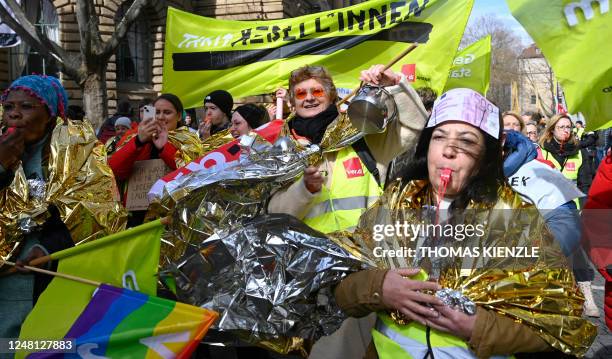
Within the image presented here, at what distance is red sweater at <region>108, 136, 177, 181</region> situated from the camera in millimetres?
4445

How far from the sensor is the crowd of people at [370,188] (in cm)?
230

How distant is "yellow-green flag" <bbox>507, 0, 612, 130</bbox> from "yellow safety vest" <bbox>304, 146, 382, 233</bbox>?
3.49ft

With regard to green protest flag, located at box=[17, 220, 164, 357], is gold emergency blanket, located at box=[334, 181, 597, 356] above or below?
above

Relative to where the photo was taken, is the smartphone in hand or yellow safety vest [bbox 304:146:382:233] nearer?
yellow safety vest [bbox 304:146:382:233]

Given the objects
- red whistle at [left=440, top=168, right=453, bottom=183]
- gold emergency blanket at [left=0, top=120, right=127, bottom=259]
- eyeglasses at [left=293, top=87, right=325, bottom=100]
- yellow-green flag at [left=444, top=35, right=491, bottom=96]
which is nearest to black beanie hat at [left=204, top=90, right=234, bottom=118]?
eyeglasses at [left=293, top=87, right=325, bottom=100]

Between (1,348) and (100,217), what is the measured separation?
0.77 m

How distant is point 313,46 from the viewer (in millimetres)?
6812

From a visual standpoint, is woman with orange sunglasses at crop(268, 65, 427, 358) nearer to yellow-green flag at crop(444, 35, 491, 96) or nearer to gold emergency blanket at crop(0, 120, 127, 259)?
gold emergency blanket at crop(0, 120, 127, 259)

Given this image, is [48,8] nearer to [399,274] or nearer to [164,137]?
[164,137]

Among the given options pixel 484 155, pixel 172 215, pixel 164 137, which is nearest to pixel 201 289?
pixel 172 215

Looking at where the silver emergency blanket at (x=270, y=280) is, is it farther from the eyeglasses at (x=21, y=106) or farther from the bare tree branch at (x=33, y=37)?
the bare tree branch at (x=33, y=37)

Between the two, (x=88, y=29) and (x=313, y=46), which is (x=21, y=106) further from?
(x=88, y=29)

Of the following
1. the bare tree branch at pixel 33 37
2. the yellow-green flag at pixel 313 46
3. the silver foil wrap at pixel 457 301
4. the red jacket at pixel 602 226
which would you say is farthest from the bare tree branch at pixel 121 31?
the silver foil wrap at pixel 457 301
